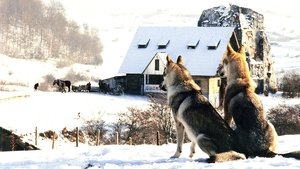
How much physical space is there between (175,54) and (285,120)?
21.4m

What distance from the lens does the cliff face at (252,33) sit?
76000 mm

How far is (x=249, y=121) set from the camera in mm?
10414

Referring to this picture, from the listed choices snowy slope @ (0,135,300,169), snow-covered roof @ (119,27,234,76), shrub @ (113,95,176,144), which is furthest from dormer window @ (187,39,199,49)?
snowy slope @ (0,135,300,169)

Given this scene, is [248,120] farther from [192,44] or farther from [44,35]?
[44,35]

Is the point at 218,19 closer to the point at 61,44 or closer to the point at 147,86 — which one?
the point at 147,86

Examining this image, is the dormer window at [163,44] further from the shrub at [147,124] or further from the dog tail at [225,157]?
the dog tail at [225,157]

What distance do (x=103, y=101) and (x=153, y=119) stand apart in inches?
465

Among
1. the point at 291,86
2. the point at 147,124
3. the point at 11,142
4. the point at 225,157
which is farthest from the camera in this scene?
the point at 291,86

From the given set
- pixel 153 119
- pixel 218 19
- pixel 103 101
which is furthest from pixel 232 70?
pixel 218 19

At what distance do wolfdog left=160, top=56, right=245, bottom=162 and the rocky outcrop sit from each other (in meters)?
20.6

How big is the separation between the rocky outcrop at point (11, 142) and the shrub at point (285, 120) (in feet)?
65.9

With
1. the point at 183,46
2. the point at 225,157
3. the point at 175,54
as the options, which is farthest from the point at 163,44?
the point at 225,157

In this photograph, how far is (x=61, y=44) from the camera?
14762 cm

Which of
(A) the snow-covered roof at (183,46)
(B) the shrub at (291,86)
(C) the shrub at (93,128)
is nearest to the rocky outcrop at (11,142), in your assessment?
(C) the shrub at (93,128)
